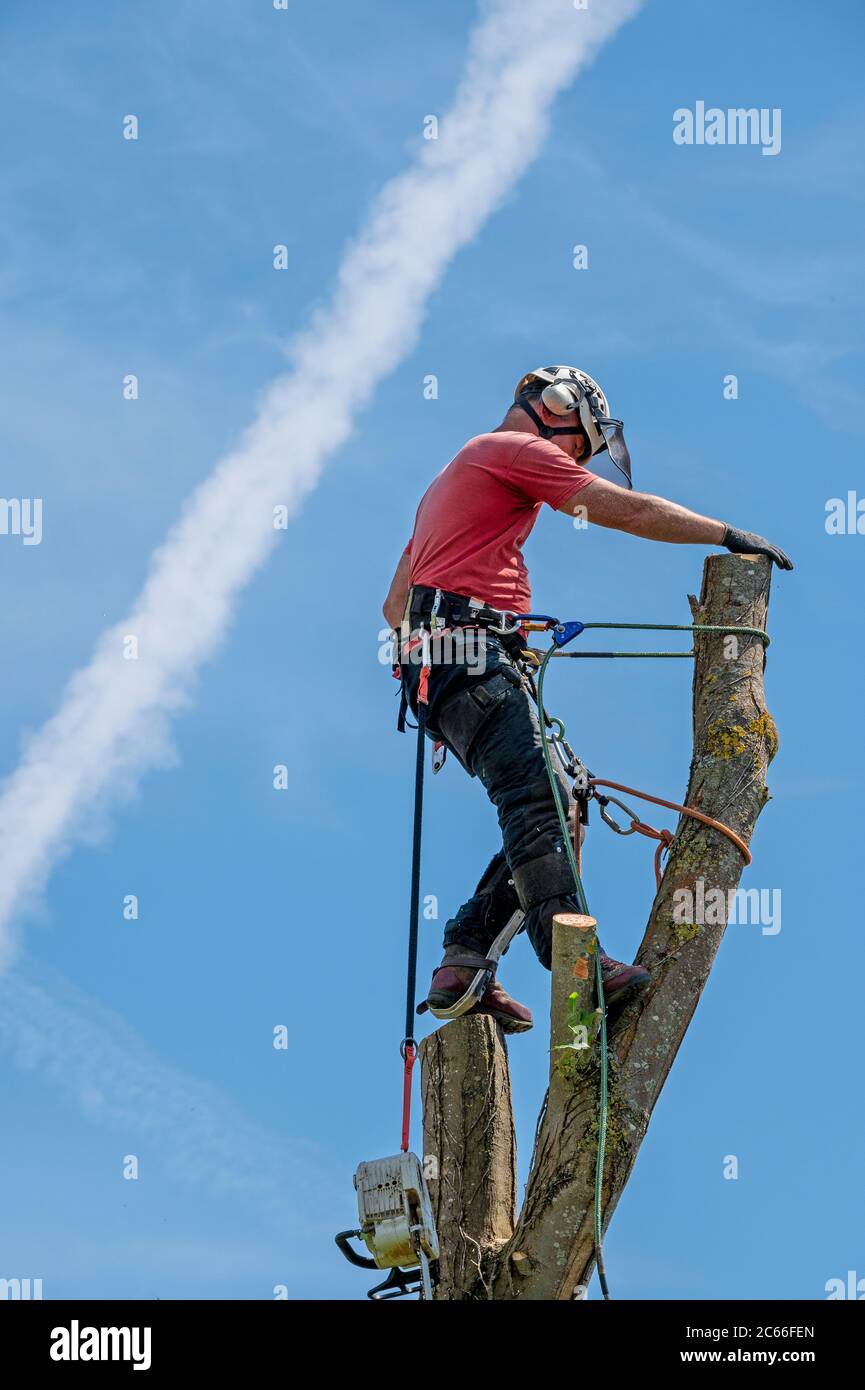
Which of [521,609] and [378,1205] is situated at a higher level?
[521,609]

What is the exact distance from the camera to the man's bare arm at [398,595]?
9219mm

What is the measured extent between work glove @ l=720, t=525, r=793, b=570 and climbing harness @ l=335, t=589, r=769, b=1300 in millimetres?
340

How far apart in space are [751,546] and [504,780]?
148cm

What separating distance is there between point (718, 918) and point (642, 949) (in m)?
0.34

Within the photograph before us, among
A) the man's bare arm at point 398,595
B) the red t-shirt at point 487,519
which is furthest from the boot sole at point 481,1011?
the man's bare arm at point 398,595

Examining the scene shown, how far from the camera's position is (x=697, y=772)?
7.70 meters

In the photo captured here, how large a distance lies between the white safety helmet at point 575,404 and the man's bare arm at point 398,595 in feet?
3.60

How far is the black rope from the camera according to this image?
25.4 ft

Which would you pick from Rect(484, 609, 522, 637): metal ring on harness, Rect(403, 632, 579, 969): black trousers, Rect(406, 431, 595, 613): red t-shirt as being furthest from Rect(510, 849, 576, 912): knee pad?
Rect(406, 431, 595, 613): red t-shirt

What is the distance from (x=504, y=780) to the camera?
25.4 feet
